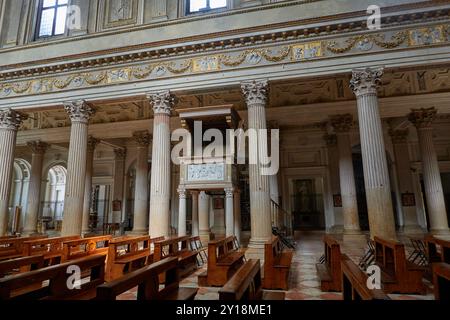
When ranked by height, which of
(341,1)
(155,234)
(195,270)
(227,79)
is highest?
(341,1)

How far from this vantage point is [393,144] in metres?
13.1

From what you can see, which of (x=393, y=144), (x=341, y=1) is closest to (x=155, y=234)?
(x=341, y=1)

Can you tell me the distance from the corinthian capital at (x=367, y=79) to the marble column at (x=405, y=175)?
6.51m

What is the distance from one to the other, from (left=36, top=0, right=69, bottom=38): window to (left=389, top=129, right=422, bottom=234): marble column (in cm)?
1471

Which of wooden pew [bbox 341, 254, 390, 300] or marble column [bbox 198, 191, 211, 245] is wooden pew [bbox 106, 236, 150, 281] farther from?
marble column [bbox 198, 191, 211, 245]

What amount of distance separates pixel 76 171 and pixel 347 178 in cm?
940

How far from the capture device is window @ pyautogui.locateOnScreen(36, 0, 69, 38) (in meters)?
11.2

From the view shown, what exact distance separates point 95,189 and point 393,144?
17893mm

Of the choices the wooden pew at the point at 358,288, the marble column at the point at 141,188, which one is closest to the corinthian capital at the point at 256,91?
the wooden pew at the point at 358,288

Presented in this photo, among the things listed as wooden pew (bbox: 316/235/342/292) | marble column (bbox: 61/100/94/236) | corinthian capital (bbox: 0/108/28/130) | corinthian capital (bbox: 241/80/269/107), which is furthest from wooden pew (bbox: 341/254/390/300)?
corinthian capital (bbox: 0/108/28/130)

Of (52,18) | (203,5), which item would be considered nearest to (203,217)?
(203,5)

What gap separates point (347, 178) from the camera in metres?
10.6

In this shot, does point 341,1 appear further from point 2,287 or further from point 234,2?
point 2,287

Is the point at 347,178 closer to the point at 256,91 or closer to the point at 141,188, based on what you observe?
the point at 256,91
